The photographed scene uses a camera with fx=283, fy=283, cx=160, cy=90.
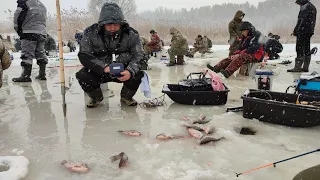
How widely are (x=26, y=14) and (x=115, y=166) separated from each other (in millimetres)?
4804

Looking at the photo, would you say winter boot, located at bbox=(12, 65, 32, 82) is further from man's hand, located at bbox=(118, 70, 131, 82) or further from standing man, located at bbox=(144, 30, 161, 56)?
standing man, located at bbox=(144, 30, 161, 56)

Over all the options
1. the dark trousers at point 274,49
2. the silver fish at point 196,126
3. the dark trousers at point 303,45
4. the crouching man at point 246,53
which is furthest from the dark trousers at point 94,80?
the dark trousers at point 274,49

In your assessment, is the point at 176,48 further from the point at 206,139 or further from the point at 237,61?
the point at 206,139

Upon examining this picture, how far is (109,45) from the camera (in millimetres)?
4109

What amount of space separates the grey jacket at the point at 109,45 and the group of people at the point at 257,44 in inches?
103

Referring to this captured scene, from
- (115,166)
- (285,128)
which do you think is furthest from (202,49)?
(115,166)

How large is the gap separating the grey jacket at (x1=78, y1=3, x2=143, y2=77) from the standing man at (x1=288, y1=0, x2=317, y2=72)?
16.1ft

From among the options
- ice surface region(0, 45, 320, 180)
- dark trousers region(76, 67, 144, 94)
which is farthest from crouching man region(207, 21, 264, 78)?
dark trousers region(76, 67, 144, 94)

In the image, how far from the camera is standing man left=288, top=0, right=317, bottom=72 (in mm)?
6984

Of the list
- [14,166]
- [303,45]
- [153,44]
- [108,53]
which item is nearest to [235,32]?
[303,45]

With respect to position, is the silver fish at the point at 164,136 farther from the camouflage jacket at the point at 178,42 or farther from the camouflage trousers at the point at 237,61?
the camouflage jacket at the point at 178,42

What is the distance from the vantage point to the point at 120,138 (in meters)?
3.05

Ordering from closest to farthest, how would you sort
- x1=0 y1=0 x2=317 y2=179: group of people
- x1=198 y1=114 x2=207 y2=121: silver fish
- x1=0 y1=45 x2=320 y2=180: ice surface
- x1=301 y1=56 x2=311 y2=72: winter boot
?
x1=0 y1=45 x2=320 y2=180: ice surface → x1=198 y1=114 x2=207 y2=121: silver fish → x1=0 y1=0 x2=317 y2=179: group of people → x1=301 y1=56 x2=311 y2=72: winter boot

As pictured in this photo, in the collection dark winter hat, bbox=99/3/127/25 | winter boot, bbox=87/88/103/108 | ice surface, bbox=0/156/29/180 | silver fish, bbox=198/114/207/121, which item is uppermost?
dark winter hat, bbox=99/3/127/25
